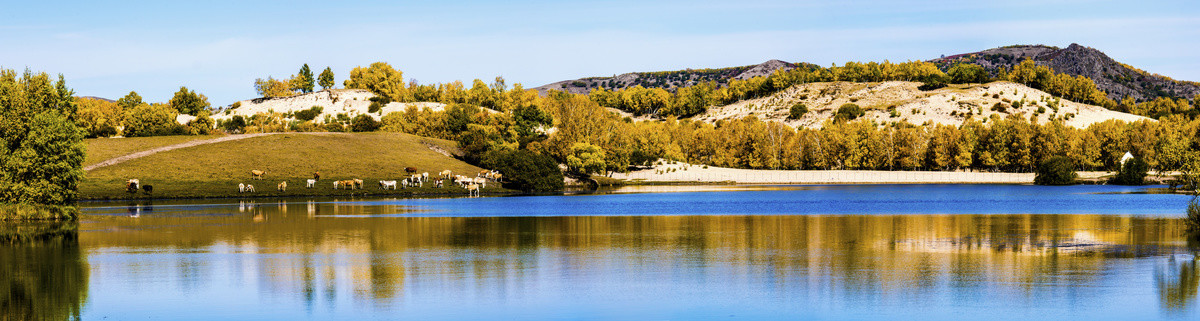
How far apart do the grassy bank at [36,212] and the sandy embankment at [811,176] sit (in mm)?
81984

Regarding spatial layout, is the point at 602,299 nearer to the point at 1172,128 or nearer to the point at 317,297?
the point at 317,297

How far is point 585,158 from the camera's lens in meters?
111

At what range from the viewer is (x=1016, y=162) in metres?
138

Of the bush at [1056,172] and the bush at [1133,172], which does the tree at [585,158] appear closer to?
the bush at [1056,172]

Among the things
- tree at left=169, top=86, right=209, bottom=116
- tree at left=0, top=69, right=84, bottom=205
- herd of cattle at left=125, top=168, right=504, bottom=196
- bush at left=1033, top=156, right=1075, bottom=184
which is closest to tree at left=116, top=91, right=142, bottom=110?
tree at left=169, top=86, right=209, bottom=116

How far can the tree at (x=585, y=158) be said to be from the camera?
4350 inches

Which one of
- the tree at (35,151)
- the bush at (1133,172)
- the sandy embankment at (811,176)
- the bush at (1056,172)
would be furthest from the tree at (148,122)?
the bush at (1133,172)

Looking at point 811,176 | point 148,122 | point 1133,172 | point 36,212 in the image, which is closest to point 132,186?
point 36,212

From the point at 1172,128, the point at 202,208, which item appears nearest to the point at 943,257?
the point at 202,208

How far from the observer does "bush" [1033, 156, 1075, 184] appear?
115 meters

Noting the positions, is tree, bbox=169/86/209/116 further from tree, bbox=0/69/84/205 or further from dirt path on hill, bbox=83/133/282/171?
tree, bbox=0/69/84/205

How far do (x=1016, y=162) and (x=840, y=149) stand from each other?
25748 mm

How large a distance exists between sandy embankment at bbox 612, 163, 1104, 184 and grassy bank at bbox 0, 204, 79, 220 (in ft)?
269

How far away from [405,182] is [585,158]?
26.3 meters
